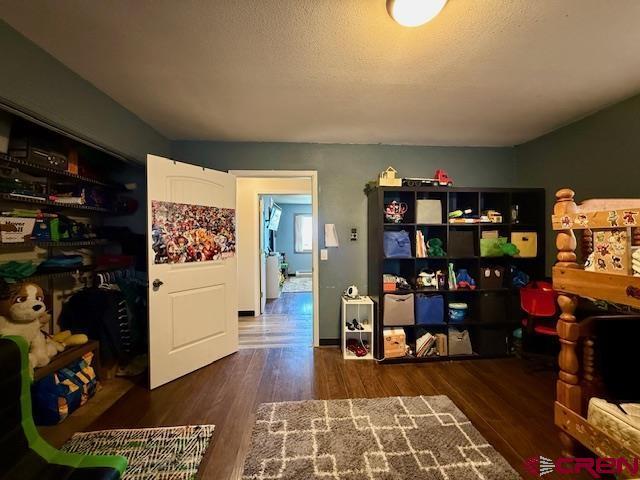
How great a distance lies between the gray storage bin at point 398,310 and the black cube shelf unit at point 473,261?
52 millimetres

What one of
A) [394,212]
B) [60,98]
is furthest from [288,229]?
[60,98]

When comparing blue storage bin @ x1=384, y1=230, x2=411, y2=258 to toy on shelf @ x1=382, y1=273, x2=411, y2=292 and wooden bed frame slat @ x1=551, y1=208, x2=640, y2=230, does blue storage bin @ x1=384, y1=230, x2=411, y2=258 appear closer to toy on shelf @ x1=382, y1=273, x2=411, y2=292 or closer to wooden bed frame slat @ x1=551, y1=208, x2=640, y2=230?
toy on shelf @ x1=382, y1=273, x2=411, y2=292

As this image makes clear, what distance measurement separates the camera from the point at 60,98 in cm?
167

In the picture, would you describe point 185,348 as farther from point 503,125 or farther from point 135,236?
point 503,125

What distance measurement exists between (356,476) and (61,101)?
287cm

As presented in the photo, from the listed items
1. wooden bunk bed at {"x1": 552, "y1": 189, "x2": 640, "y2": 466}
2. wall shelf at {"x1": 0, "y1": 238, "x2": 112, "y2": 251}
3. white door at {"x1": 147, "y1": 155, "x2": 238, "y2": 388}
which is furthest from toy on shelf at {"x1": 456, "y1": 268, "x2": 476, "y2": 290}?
wall shelf at {"x1": 0, "y1": 238, "x2": 112, "y2": 251}

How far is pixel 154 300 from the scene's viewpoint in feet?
7.27

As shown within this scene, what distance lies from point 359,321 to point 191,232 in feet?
6.72

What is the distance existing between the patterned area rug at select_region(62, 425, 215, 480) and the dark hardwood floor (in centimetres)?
8

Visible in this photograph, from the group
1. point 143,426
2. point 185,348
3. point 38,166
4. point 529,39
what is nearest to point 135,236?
point 38,166

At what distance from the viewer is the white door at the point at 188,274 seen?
2238 mm

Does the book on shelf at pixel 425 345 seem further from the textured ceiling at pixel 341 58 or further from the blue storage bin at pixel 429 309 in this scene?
the textured ceiling at pixel 341 58

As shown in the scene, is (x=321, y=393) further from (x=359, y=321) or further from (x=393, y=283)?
(x=393, y=283)

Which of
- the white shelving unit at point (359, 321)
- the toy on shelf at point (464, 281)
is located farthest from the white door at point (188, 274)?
the toy on shelf at point (464, 281)
